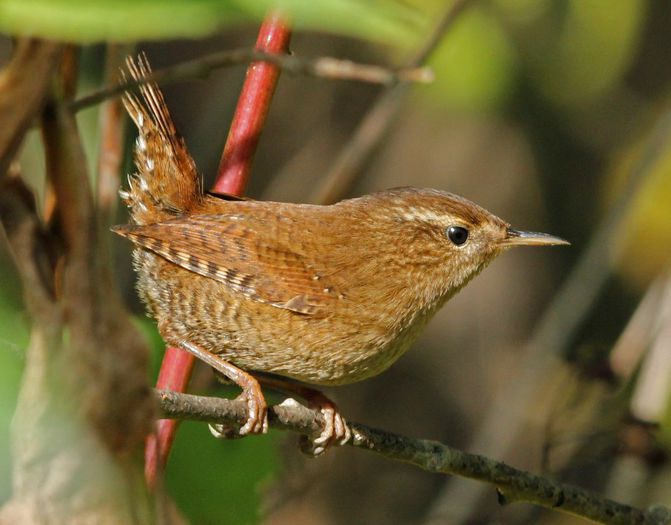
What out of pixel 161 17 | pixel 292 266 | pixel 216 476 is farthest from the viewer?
pixel 292 266

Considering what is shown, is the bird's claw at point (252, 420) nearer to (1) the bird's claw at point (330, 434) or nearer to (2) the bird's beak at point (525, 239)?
(1) the bird's claw at point (330, 434)

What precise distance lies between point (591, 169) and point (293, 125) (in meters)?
1.90

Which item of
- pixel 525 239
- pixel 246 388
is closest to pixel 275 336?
pixel 246 388

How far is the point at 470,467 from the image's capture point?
2.43 metres

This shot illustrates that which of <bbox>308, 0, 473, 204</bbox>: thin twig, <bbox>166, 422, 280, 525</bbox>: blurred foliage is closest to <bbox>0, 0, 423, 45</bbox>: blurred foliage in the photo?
<bbox>166, 422, 280, 525</bbox>: blurred foliage

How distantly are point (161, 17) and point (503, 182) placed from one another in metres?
5.36

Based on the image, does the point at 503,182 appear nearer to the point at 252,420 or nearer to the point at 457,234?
the point at 457,234

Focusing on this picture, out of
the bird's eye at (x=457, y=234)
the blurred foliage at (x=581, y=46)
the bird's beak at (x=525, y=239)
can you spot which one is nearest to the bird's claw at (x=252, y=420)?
the bird's eye at (x=457, y=234)

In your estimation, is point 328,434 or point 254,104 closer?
point 254,104

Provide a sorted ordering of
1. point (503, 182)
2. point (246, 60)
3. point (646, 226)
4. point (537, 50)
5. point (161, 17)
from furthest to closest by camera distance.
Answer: point (503, 182)
point (537, 50)
point (646, 226)
point (246, 60)
point (161, 17)

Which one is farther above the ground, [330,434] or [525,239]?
[525,239]

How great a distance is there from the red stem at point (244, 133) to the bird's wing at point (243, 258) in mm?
455

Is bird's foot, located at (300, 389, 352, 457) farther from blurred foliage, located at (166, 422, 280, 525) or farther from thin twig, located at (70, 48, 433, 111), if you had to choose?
thin twig, located at (70, 48, 433, 111)

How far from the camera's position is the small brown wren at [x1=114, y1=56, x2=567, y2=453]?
2.67m
